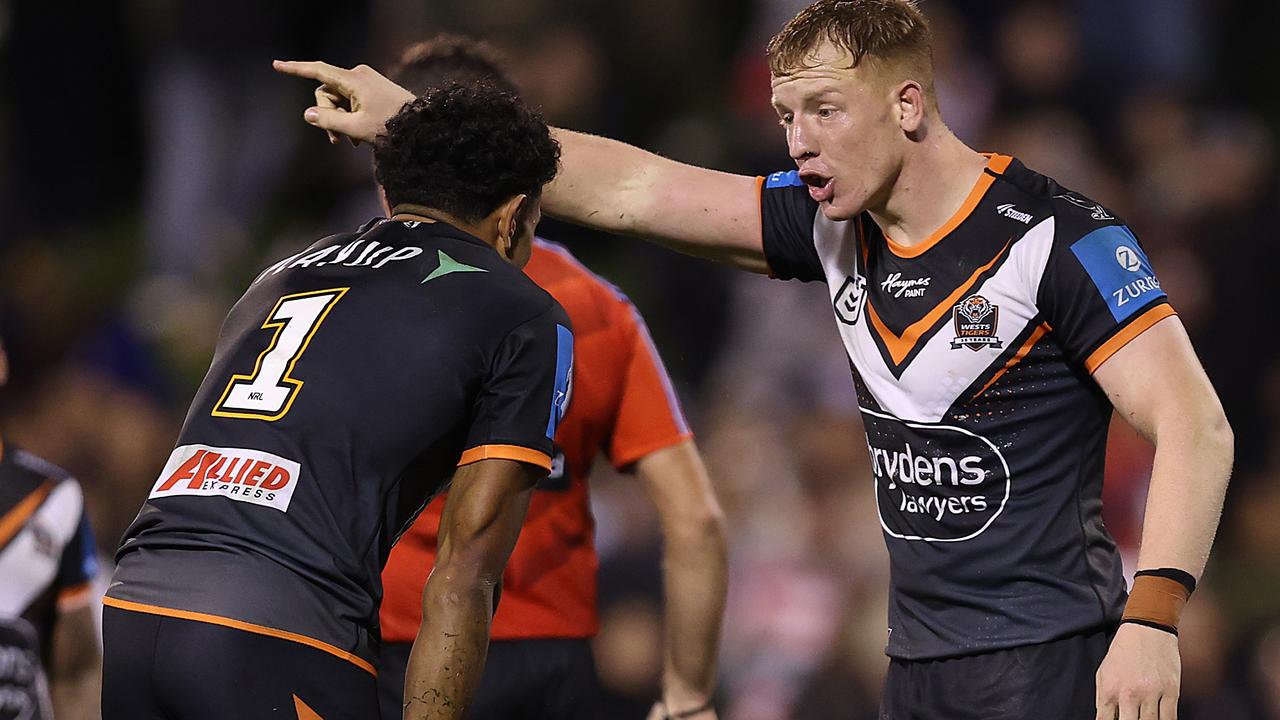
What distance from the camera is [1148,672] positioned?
337cm

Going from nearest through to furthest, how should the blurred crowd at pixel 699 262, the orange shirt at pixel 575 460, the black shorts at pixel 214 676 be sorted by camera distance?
1. the black shorts at pixel 214 676
2. the orange shirt at pixel 575 460
3. the blurred crowd at pixel 699 262

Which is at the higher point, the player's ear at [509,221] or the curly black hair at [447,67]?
the curly black hair at [447,67]

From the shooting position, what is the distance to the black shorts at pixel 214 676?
328cm

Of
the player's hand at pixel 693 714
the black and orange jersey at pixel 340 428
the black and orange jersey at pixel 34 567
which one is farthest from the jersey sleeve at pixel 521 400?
the black and orange jersey at pixel 34 567

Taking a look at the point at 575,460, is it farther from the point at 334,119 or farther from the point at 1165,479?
the point at 1165,479

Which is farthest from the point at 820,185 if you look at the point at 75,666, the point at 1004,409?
the point at 75,666

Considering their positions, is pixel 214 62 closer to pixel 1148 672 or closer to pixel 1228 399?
pixel 1228 399

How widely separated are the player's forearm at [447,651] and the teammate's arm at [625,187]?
1.26 metres

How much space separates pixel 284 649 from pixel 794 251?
5.47ft

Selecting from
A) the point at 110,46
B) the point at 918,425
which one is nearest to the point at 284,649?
the point at 918,425

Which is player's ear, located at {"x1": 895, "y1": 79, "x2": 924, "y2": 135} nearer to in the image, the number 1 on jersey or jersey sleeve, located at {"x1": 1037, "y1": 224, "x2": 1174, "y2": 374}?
jersey sleeve, located at {"x1": 1037, "y1": 224, "x2": 1174, "y2": 374}

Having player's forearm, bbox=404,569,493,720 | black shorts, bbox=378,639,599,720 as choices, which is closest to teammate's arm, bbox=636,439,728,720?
black shorts, bbox=378,639,599,720

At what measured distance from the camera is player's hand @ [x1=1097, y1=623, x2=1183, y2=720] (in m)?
3.36

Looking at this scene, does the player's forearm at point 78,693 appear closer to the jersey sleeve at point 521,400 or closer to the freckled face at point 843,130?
the jersey sleeve at point 521,400
